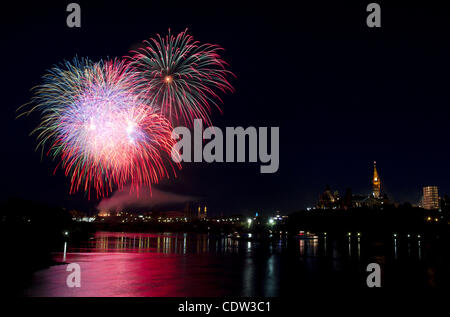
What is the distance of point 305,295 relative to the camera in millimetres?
19469

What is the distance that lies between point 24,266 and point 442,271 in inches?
1283

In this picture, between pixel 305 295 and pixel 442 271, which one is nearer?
pixel 305 295

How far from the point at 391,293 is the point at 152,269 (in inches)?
669
